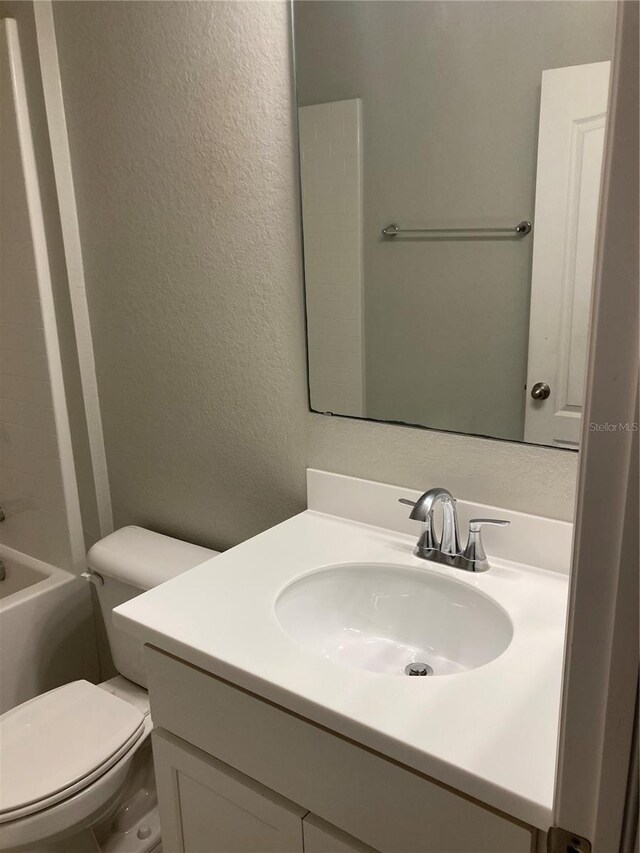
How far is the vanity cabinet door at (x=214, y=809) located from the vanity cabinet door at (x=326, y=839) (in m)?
0.01

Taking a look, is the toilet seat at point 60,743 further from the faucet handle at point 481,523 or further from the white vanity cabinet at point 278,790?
the faucet handle at point 481,523

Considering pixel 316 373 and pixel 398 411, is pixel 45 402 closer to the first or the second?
pixel 316 373

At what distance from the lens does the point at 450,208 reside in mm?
1188

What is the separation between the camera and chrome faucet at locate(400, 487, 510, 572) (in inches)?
45.5

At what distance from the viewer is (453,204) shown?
1183 mm

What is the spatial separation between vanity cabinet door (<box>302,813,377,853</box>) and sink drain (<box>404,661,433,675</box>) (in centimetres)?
26

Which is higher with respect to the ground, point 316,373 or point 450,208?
point 450,208

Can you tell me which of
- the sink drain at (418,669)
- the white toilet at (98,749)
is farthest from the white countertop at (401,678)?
the white toilet at (98,749)

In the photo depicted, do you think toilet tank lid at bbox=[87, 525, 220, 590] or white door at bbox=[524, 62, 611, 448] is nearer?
white door at bbox=[524, 62, 611, 448]

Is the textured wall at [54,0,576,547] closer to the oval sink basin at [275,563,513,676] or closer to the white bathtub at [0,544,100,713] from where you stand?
the oval sink basin at [275,563,513,676]

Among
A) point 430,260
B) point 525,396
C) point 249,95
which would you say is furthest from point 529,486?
point 249,95

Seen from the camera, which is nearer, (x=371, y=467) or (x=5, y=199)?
(x=371, y=467)

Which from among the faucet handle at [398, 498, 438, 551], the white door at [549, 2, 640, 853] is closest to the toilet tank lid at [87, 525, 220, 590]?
the faucet handle at [398, 498, 438, 551]

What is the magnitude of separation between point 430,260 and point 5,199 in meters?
1.18
